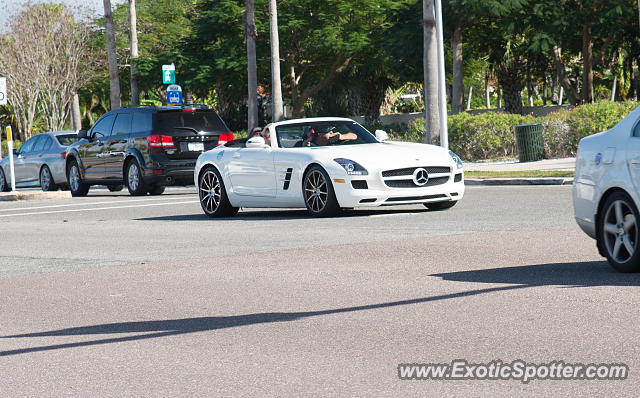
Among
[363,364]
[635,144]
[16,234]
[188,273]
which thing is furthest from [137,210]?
[363,364]

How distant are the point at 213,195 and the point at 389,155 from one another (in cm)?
345

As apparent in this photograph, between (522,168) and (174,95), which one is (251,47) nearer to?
(174,95)

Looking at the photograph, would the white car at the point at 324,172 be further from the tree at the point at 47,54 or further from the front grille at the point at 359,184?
the tree at the point at 47,54

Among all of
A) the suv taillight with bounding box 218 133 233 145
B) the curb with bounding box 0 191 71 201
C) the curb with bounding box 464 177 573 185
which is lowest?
the curb with bounding box 0 191 71 201

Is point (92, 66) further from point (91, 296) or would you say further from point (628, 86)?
point (91, 296)

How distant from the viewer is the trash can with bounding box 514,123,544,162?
2767 centimetres

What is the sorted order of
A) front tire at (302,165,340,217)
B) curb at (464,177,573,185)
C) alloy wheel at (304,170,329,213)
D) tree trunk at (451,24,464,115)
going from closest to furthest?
front tire at (302,165,340,217), alloy wheel at (304,170,329,213), curb at (464,177,573,185), tree trunk at (451,24,464,115)

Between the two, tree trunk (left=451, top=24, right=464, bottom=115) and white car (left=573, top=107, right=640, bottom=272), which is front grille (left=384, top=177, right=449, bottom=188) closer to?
white car (left=573, top=107, right=640, bottom=272)

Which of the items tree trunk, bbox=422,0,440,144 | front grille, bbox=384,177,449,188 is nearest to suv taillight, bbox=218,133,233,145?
tree trunk, bbox=422,0,440,144

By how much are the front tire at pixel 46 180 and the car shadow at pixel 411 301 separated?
820 inches

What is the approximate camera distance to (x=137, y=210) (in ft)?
64.5

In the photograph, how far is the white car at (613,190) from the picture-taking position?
862 centimetres

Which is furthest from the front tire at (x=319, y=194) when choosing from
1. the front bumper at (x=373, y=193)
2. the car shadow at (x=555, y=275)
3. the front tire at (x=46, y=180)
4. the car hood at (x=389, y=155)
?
the front tire at (x=46, y=180)

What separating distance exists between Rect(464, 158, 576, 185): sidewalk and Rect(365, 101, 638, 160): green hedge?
922 mm
